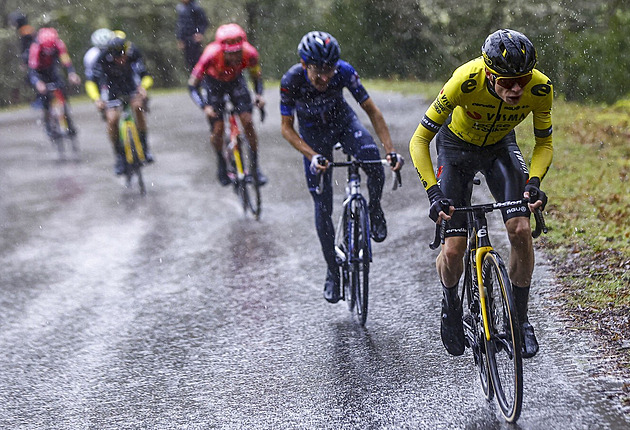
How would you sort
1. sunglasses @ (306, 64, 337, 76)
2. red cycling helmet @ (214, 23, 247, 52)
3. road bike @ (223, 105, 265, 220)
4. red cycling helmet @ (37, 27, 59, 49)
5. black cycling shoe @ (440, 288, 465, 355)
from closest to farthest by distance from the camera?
1. black cycling shoe @ (440, 288, 465, 355)
2. sunglasses @ (306, 64, 337, 76)
3. red cycling helmet @ (214, 23, 247, 52)
4. road bike @ (223, 105, 265, 220)
5. red cycling helmet @ (37, 27, 59, 49)

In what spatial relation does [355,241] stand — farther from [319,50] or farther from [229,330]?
[319,50]

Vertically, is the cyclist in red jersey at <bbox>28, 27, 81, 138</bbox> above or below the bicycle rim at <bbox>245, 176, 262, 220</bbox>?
above

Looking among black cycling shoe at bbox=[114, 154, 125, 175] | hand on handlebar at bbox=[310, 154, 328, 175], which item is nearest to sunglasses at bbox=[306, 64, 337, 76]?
hand on handlebar at bbox=[310, 154, 328, 175]

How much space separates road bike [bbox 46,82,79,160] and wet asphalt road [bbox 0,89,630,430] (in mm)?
4527

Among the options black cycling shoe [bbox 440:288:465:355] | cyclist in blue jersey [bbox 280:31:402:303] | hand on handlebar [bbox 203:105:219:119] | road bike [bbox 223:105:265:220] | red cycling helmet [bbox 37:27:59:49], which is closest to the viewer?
black cycling shoe [bbox 440:288:465:355]

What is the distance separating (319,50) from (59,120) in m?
12.0

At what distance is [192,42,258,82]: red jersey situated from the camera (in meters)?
10.2

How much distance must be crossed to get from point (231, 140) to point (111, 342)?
4380 millimetres

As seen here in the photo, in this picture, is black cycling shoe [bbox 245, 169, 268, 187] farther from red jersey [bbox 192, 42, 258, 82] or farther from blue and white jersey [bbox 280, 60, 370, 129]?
blue and white jersey [bbox 280, 60, 370, 129]

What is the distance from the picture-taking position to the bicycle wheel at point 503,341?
4.30 meters

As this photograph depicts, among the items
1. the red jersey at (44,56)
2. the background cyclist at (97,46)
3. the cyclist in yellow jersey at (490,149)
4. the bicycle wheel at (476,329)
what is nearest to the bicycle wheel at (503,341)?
the bicycle wheel at (476,329)

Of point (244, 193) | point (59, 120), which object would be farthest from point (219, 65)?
point (59, 120)

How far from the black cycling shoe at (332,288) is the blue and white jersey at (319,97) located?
4.22 ft

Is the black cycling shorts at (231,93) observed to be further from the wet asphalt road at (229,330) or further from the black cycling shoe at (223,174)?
the wet asphalt road at (229,330)
